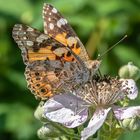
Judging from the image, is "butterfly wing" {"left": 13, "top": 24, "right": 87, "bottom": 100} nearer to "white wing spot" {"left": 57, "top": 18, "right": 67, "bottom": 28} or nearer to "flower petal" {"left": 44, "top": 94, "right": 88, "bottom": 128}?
"flower petal" {"left": 44, "top": 94, "right": 88, "bottom": 128}

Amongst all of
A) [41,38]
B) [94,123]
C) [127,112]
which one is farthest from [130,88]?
[41,38]

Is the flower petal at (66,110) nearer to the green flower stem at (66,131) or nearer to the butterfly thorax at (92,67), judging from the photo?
the green flower stem at (66,131)

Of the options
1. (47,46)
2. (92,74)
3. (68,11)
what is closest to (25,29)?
(47,46)

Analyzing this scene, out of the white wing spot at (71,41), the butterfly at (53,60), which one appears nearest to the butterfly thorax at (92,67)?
the butterfly at (53,60)

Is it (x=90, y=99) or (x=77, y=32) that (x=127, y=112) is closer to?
(x=90, y=99)

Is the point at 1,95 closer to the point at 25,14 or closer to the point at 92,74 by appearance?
the point at 25,14

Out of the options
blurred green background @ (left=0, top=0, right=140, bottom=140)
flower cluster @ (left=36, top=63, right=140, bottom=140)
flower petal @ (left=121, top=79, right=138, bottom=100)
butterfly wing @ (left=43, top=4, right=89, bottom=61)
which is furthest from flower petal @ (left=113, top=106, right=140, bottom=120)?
blurred green background @ (left=0, top=0, right=140, bottom=140)
